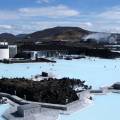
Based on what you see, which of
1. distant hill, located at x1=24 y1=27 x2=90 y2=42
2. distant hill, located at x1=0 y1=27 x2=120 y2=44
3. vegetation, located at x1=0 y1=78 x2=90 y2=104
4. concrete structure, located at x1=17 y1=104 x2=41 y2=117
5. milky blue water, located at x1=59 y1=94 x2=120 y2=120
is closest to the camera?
concrete structure, located at x1=17 y1=104 x2=41 y2=117

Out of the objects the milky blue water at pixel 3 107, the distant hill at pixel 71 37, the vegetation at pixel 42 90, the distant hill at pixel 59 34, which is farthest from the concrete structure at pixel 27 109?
the distant hill at pixel 59 34

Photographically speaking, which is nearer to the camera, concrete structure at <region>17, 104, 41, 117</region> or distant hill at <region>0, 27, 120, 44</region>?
concrete structure at <region>17, 104, 41, 117</region>

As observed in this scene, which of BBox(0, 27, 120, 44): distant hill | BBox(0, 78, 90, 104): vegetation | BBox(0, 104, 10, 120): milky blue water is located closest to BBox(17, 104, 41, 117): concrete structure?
BBox(0, 104, 10, 120): milky blue water

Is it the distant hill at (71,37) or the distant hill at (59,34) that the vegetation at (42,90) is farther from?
the distant hill at (59,34)

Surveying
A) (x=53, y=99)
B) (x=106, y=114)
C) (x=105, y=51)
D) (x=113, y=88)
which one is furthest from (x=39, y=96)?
(x=105, y=51)

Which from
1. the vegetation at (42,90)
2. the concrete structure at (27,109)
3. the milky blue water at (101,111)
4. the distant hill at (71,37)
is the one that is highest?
the distant hill at (71,37)

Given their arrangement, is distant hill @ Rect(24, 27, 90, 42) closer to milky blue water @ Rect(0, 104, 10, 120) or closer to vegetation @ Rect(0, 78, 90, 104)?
vegetation @ Rect(0, 78, 90, 104)

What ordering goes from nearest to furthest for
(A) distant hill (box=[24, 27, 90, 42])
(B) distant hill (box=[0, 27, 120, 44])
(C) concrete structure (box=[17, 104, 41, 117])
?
1. (C) concrete structure (box=[17, 104, 41, 117])
2. (B) distant hill (box=[0, 27, 120, 44])
3. (A) distant hill (box=[24, 27, 90, 42])
